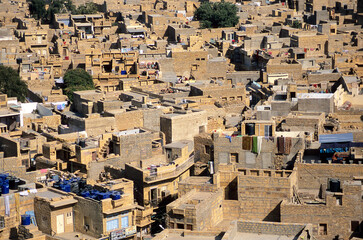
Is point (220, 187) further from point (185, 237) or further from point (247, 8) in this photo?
point (247, 8)

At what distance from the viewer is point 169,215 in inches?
1256

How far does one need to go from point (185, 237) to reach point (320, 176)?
280 inches

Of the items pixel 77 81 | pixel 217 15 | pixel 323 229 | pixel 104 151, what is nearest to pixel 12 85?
pixel 77 81

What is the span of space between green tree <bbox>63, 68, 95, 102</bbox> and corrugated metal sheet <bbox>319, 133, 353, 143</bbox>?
24.0 m

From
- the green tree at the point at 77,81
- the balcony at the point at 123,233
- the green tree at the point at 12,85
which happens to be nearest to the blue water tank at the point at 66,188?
the balcony at the point at 123,233

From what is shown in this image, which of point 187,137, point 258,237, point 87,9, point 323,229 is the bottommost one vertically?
point 323,229

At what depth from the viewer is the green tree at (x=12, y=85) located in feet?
189

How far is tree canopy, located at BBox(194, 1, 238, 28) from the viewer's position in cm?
8650

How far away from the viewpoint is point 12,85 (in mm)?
57844

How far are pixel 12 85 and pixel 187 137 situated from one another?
57.0ft

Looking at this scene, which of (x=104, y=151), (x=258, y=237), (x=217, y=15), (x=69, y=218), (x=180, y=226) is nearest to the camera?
(x=258, y=237)

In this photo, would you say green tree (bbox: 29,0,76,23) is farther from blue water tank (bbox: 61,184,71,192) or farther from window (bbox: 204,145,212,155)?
blue water tank (bbox: 61,184,71,192)

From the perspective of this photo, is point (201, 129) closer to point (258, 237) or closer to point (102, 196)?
point (102, 196)

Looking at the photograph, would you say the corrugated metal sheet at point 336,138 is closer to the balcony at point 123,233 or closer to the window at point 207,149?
the window at point 207,149
